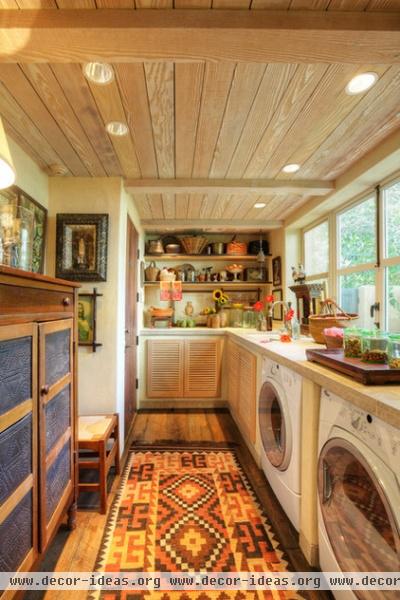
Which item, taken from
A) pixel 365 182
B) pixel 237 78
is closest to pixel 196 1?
pixel 237 78

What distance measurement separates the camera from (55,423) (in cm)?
126

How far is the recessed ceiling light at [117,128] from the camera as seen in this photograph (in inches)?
59.4

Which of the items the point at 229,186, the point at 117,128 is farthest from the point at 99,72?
the point at 229,186

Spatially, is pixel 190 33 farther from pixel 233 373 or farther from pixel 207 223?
pixel 233 373

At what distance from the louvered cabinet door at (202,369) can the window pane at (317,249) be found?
1.41 meters

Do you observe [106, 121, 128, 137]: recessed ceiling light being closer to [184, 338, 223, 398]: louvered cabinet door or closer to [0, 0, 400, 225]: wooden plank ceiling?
[0, 0, 400, 225]: wooden plank ceiling

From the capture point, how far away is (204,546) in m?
1.41

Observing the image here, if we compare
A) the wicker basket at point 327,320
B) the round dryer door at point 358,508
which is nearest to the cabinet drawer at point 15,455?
the round dryer door at point 358,508

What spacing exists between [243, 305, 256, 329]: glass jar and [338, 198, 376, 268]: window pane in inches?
56.9

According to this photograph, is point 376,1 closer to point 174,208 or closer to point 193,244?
point 174,208

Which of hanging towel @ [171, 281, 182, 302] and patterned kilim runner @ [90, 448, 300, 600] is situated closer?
patterned kilim runner @ [90, 448, 300, 600]

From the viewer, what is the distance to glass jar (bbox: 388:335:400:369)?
40.6 inches

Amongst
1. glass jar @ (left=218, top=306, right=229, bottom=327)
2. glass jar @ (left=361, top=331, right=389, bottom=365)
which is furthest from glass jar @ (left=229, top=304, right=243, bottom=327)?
glass jar @ (left=361, top=331, right=389, bottom=365)

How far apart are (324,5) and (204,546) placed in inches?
90.5
